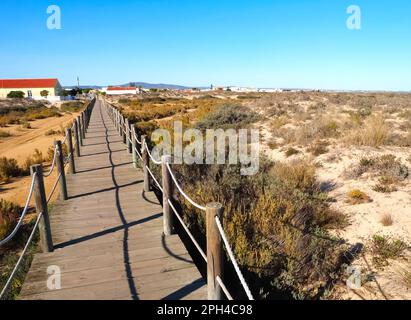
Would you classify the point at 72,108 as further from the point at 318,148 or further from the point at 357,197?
the point at 357,197

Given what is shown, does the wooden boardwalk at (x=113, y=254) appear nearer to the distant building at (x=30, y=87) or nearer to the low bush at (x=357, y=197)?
the low bush at (x=357, y=197)

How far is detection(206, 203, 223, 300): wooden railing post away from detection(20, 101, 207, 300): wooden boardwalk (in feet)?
1.27

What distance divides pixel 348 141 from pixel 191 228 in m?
8.09

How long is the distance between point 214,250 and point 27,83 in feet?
326

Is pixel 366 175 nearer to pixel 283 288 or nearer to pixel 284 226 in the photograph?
pixel 284 226

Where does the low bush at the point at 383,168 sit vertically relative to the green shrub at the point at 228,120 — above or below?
below

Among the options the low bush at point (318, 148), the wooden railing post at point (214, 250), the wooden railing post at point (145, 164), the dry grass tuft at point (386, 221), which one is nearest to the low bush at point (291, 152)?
the low bush at point (318, 148)

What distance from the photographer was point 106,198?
19.4 feet

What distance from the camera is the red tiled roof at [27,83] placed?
8338 cm

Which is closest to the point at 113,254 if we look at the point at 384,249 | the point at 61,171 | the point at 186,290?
the point at 186,290

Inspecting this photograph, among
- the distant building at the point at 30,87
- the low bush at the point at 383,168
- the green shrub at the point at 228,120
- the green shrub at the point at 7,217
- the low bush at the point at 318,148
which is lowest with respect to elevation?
the green shrub at the point at 7,217

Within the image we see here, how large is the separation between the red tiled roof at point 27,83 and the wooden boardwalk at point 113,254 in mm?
89817

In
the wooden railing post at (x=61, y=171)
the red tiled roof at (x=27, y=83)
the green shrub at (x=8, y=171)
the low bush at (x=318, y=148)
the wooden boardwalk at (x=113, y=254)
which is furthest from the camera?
the red tiled roof at (x=27, y=83)

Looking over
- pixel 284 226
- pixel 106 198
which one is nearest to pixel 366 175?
pixel 284 226
